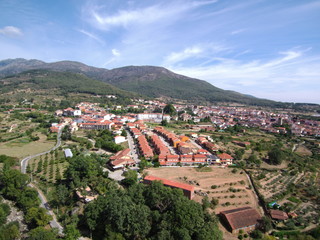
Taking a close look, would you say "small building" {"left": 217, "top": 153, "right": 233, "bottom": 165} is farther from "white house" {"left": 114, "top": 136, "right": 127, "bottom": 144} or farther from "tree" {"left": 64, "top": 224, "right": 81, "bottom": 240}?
"tree" {"left": 64, "top": 224, "right": 81, "bottom": 240}

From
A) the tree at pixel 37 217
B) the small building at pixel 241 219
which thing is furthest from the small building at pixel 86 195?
the small building at pixel 241 219

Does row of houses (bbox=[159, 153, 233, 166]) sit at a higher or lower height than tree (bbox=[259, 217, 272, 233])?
higher

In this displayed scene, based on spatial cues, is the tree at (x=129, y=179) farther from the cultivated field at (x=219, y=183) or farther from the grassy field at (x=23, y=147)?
the grassy field at (x=23, y=147)

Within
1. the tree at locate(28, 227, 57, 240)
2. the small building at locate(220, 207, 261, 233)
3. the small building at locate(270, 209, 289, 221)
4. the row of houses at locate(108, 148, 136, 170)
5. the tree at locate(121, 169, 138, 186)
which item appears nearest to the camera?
the tree at locate(28, 227, 57, 240)

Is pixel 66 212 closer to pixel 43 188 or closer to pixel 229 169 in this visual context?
pixel 43 188

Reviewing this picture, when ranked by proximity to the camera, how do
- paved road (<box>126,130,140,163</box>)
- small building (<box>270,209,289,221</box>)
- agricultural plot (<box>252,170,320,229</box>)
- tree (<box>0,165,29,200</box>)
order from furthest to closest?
1. paved road (<box>126,130,140,163</box>)
2. tree (<box>0,165,29,200</box>)
3. agricultural plot (<box>252,170,320,229</box>)
4. small building (<box>270,209,289,221</box>)

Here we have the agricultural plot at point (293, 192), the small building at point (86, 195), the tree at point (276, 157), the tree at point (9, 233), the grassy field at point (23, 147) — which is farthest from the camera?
the grassy field at point (23, 147)

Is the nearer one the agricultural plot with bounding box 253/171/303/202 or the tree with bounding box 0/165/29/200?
the tree with bounding box 0/165/29/200

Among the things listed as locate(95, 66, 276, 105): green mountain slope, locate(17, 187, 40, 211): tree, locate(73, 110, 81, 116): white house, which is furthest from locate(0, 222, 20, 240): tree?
locate(95, 66, 276, 105): green mountain slope

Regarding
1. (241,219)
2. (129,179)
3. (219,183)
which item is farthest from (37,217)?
(219,183)
